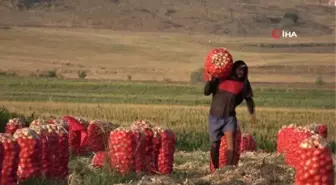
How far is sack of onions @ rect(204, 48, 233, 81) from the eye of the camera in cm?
1191

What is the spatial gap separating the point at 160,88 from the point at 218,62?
105 ft

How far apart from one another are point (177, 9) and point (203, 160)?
4842 inches

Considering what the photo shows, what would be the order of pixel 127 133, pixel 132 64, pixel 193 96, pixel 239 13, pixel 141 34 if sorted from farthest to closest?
pixel 239 13, pixel 141 34, pixel 132 64, pixel 193 96, pixel 127 133

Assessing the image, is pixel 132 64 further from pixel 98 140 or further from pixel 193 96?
pixel 98 140

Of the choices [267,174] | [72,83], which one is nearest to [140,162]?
[267,174]

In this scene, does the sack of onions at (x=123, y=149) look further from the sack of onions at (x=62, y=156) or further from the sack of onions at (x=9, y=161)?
the sack of onions at (x=9, y=161)

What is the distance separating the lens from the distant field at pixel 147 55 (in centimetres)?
6272

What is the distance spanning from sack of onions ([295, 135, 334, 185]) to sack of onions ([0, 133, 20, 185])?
265 centimetres

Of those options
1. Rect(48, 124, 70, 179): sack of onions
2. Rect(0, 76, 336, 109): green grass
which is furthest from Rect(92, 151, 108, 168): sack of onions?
Rect(0, 76, 336, 109): green grass

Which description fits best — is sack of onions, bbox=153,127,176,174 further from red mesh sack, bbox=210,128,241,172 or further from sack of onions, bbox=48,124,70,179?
sack of onions, bbox=48,124,70,179

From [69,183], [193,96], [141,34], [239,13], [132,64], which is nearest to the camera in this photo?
[69,183]

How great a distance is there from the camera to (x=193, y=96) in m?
39.8

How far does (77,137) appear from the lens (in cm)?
1441

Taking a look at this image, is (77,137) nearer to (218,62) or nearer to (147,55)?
(218,62)
